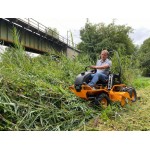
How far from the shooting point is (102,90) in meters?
A: 5.40

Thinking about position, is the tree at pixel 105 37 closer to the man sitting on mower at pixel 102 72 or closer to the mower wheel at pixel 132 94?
the mower wheel at pixel 132 94

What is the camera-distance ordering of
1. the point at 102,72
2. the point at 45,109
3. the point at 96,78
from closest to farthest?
the point at 45,109 < the point at 96,78 < the point at 102,72

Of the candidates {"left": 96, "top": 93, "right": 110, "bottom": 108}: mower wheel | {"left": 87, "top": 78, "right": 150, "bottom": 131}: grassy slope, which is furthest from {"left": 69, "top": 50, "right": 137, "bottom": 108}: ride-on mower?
{"left": 87, "top": 78, "right": 150, "bottom": 131}: grassy slope

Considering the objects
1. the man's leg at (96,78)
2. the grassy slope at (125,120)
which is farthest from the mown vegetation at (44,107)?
the man's leg at (96,78)

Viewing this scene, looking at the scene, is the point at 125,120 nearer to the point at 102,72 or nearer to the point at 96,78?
the point at 96,78

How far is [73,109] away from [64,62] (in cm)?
279

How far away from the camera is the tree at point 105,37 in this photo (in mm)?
17087

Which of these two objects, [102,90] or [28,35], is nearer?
[102,90]

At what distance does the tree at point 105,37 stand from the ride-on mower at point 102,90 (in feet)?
34.4

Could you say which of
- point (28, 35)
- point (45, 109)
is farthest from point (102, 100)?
point (28, 35)

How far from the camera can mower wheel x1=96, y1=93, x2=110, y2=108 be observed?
527 centimetres

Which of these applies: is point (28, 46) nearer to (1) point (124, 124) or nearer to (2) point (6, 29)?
(2) point (6, 29)

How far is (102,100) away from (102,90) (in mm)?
211

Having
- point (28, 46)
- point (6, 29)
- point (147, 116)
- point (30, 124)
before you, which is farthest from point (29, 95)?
point (28, 46)
